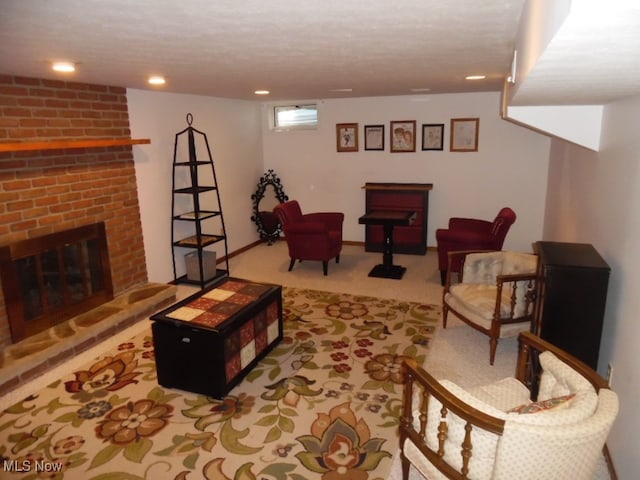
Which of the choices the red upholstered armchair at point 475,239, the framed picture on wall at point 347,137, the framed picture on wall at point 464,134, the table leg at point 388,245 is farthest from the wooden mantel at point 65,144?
the framed picture on wall at point 464,134

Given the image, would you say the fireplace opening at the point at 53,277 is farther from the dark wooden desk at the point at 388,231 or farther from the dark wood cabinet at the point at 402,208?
the dark wood cabinet at the point at 402,208

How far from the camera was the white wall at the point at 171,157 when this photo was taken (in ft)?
16.8

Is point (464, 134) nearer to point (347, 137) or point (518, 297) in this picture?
point (347, 137)

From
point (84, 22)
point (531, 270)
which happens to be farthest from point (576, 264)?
point (84, 22)

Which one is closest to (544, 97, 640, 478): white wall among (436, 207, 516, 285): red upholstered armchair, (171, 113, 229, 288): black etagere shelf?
(436, 207, 516, 285): red upholstered armchair

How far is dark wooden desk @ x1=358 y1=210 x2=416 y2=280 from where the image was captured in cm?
580

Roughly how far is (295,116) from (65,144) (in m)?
4.22

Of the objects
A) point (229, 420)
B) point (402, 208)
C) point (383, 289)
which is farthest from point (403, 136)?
point (229, 420)

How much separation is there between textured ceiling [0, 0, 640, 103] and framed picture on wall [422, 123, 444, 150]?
9.42ft

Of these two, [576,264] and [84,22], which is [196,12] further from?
[576,264]

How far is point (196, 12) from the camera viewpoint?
1.86 metres

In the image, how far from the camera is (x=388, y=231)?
19.3 feet

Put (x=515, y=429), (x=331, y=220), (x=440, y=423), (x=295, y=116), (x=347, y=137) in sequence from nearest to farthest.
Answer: (x=515, y=429)
(x=440, y=423)
(x=331, y=220)
(x=347, y=137)
(x=295, y=116)

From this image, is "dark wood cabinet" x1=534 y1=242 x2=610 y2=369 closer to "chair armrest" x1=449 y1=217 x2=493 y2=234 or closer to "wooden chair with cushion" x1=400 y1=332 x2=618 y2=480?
"wooden chair with cushion" x1=400 y1=332 x2=618 y2=480
